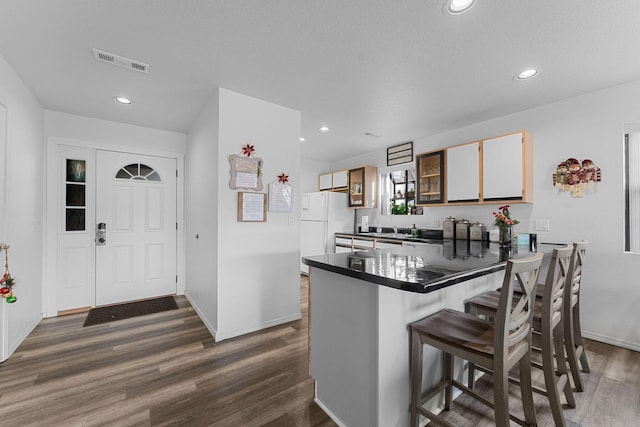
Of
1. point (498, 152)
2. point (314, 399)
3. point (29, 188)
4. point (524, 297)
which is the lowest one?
point (314, 399)

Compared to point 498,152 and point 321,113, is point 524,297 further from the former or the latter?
point 321,113

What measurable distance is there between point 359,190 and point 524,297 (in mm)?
3899

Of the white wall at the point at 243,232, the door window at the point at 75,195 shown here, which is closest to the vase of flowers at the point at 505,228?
the white wall at the point at 243,232

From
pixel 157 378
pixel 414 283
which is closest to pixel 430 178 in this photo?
pixel 414 283

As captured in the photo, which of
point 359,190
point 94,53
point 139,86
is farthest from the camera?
point 359,190

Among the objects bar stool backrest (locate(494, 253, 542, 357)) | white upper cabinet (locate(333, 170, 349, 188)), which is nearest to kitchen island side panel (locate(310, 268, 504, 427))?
bar stool backrest (locate(494, 253, 542, 357))

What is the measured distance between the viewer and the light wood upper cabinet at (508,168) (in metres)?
2.94

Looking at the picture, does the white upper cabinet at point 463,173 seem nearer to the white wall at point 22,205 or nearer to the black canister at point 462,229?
the black canister at point 462,229

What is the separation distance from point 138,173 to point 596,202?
5.40m

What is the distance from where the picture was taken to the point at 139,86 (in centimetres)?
260

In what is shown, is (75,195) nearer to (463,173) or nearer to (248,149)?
(248,149)

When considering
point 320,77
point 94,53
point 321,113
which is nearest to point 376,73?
point 320,77

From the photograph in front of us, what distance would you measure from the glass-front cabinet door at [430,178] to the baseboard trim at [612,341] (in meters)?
1.96

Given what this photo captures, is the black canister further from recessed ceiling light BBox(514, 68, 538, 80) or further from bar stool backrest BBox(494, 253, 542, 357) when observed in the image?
bar stool backrest BBox(494, 253, 542, 357)
